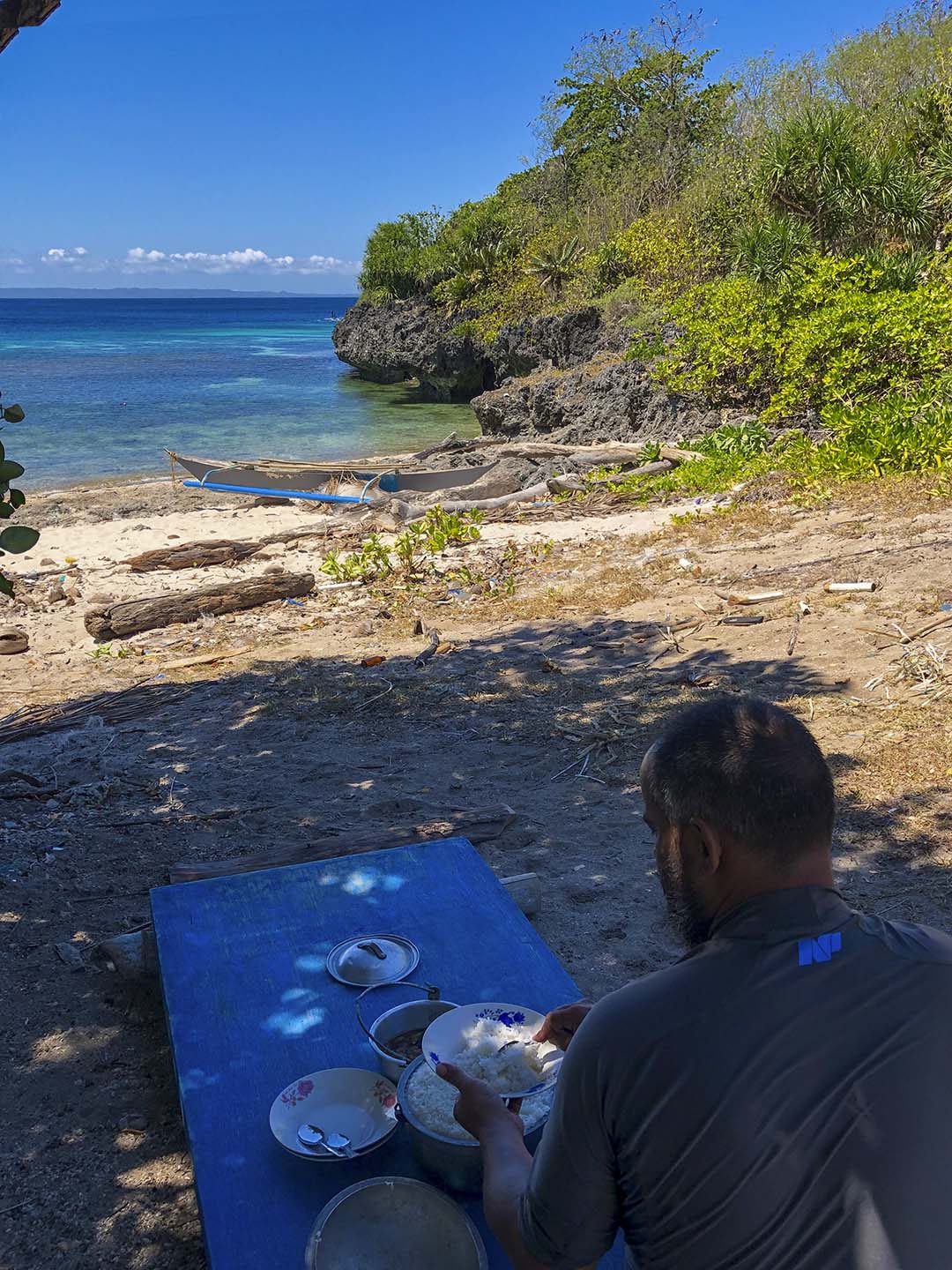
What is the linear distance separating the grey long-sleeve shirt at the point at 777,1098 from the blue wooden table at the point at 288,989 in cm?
48

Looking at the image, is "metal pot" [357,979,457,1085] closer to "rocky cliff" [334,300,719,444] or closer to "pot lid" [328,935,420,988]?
"pot lid" [328,935,420,988]

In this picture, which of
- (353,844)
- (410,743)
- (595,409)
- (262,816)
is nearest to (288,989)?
(353,844)

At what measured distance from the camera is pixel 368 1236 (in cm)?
164

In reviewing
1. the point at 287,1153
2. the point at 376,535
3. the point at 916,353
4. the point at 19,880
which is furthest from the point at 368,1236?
the point at 916,353

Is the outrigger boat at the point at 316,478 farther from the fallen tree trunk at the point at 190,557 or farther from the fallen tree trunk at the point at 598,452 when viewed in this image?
the fallen tree trunk at the point at 190,557

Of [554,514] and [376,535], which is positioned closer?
[376,535]

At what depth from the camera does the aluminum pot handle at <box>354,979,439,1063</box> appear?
2066 millimetres

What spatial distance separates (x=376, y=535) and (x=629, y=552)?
9.77 feet

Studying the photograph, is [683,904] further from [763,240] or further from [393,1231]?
[763,240]

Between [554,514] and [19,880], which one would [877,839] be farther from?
[554,514]

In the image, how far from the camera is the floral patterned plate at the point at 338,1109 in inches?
72.9

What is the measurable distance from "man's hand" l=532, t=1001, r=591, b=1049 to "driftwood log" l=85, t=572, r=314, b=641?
761 cm

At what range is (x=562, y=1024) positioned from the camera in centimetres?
197

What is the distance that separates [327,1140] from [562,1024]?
1.61 feet
